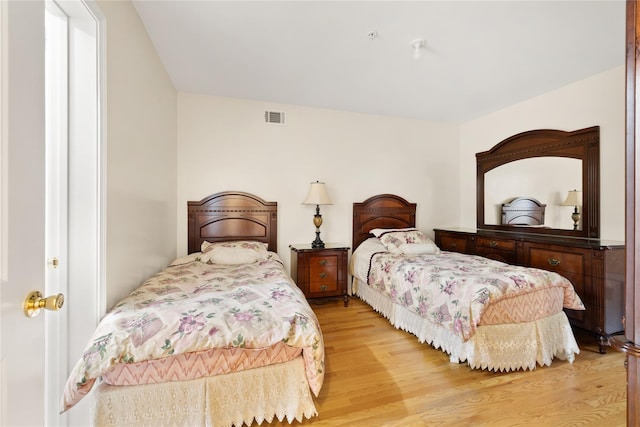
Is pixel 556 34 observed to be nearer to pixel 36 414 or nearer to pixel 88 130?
pixel 88 130

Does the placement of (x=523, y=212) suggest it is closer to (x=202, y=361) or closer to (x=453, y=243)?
(x=453, y=243)

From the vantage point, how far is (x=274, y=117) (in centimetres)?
335

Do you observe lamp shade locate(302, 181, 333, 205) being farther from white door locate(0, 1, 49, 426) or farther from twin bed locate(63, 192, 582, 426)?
white door locate(0, 1, 49, 426)

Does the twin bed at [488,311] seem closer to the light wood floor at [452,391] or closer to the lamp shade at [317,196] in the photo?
the light wood floor at [452,391]

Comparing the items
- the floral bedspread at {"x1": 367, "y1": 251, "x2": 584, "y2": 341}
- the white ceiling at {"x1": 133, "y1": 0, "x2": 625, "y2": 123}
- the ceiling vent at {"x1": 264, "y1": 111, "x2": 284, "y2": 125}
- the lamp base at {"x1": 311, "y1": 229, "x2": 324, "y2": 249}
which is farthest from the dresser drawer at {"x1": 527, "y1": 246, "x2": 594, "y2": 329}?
the ceiling vent at {"x1": 264, "y1": 111, "x2": 284, "y2": 125}

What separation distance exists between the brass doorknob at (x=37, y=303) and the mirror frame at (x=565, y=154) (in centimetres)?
390

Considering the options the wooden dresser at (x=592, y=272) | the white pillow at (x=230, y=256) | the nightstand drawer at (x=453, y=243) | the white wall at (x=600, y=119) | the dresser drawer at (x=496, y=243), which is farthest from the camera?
the nightstand drawer at (x=453, y=243)

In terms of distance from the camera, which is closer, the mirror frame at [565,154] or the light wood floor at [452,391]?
the light wood floor at [452,391]

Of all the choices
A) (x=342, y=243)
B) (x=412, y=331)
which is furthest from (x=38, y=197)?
(x=342, y=243)

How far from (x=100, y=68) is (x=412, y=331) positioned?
9.52 feet

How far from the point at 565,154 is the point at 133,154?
13.4 ft

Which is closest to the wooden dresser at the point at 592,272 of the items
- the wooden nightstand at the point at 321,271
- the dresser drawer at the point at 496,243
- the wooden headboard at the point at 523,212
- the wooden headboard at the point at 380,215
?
the dresser drawer at the point at 496,243

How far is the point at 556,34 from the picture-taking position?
6.73 feet

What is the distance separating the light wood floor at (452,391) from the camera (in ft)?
4.87
